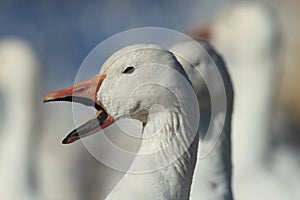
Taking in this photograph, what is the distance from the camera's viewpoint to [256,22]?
5.34 m

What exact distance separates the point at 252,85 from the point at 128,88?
2.65m

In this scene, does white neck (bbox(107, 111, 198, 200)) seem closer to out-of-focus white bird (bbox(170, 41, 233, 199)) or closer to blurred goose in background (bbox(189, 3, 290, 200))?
out-of-focus white bird (bbox(170, 41, 233, 199))

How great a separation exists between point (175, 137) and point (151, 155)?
0.27ft

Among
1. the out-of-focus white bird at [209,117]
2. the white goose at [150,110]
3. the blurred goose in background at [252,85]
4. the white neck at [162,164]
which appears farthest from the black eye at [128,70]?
the blurred goose in background at [252,85]

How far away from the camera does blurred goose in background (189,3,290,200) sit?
427 cm

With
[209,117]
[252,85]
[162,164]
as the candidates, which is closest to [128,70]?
[162,164]

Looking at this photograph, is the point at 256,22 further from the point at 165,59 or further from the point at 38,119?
the point at 165,59

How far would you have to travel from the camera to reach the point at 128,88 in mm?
2453

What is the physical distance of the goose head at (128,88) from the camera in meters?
2.40

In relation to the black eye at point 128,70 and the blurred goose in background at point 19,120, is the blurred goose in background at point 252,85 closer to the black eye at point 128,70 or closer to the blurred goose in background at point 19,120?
the blurred goose in background at point 19,120

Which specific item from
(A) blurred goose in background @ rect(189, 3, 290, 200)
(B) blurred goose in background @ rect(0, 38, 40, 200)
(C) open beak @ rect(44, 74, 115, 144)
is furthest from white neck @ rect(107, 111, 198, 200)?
(B) blurred goose in background @ rect(0, 38, 40, 200)

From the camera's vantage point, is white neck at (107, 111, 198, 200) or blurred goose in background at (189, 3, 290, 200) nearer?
white neck at (107, 111, 198, 200)

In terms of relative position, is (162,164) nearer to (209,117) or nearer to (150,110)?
(150,110)

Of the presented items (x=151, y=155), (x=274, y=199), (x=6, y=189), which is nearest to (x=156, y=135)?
(x=151, y=155)
